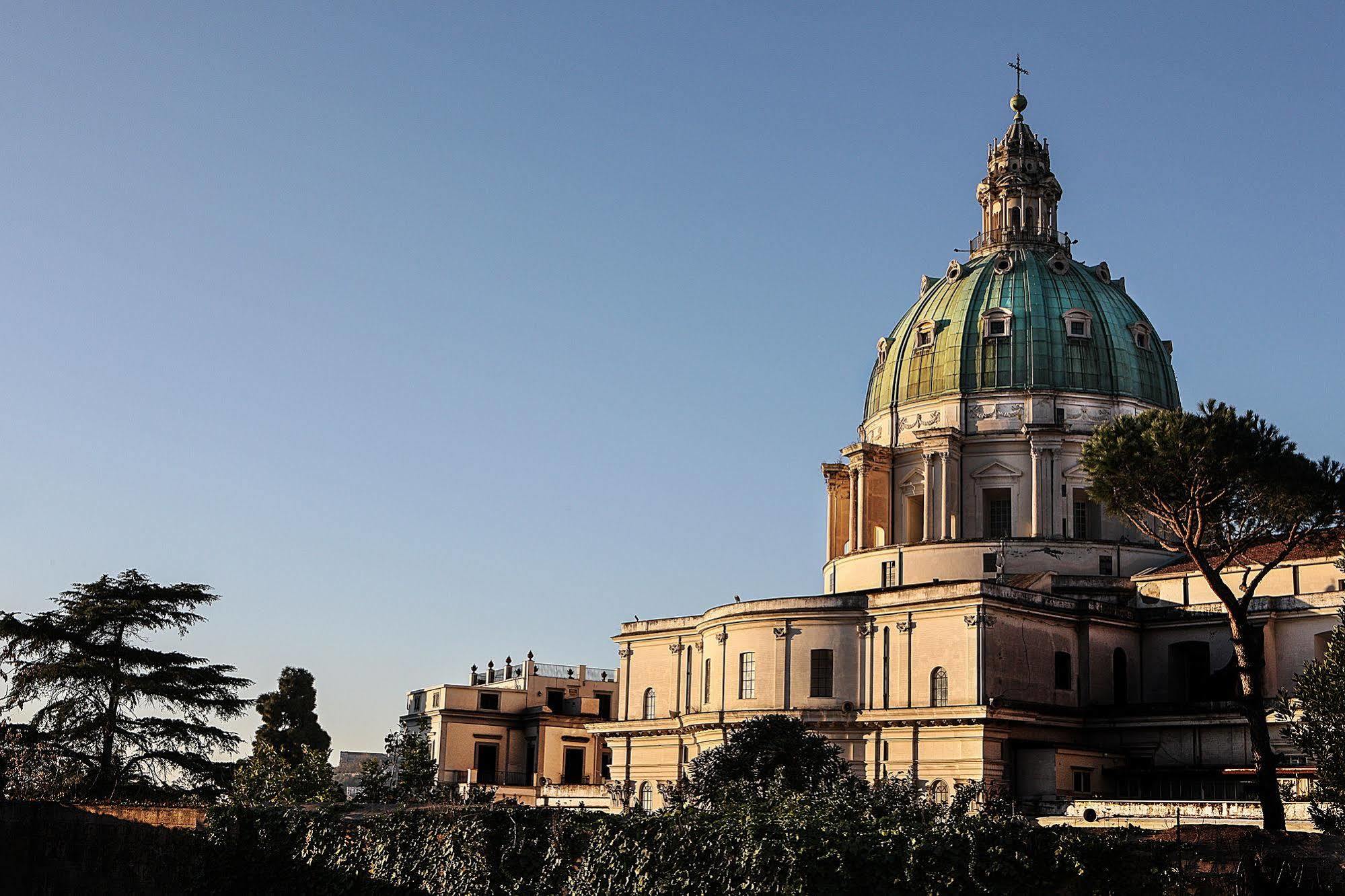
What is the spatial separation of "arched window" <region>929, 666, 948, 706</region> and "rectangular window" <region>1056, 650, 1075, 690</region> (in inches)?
188

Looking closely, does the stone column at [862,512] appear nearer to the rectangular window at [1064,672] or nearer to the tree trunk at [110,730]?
the rectangular window at [1064,672]

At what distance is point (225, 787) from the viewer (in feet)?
178

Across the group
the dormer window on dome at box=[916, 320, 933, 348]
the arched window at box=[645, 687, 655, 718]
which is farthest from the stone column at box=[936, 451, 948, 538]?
the arched window at box=[645, 687, 655, 718]

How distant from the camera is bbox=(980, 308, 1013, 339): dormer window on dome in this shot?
2825 inches

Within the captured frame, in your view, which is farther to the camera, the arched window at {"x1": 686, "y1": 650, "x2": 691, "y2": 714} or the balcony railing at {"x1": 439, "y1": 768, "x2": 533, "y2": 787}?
the balcony railing at {"x1": 439, "y1": 768, "x2": 533, "y2": 787}

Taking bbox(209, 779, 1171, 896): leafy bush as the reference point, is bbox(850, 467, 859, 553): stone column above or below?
above

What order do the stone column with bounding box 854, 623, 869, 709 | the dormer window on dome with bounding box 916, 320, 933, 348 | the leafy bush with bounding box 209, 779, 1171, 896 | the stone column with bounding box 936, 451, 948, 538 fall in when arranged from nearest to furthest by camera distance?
the leafy bush with bounding box 209, 779, 1171, 896
the stone column with bounding box 854, 623, 869, 709
the stone column with bounding box 936, 451, 948, 538
the dormer window on dome with bounding box 916, 320, 933, 348

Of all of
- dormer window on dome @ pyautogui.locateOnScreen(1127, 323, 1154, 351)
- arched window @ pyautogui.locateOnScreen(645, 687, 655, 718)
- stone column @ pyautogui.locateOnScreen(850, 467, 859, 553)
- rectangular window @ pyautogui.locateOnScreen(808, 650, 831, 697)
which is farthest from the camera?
dormer window on dome @ pyautogui.locateOnScreen(1127, 323, 1154, 351)

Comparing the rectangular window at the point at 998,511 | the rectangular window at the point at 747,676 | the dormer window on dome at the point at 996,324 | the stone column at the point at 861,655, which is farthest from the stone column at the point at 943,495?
the rectangular window at the point at 747,676

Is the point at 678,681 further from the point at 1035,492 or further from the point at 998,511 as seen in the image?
the point at 1035,492

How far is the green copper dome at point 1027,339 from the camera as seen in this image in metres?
70.8

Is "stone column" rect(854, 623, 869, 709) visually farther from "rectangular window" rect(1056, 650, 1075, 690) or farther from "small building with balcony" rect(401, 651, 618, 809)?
"small building with balcony" rect(401, 651, 618, 809)

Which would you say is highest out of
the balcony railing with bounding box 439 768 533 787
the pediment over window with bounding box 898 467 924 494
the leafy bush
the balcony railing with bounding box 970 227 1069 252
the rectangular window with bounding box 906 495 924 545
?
the balcony railing with bounding box 970 227 1069 252

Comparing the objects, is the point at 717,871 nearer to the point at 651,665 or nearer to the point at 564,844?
the point at 564,844
